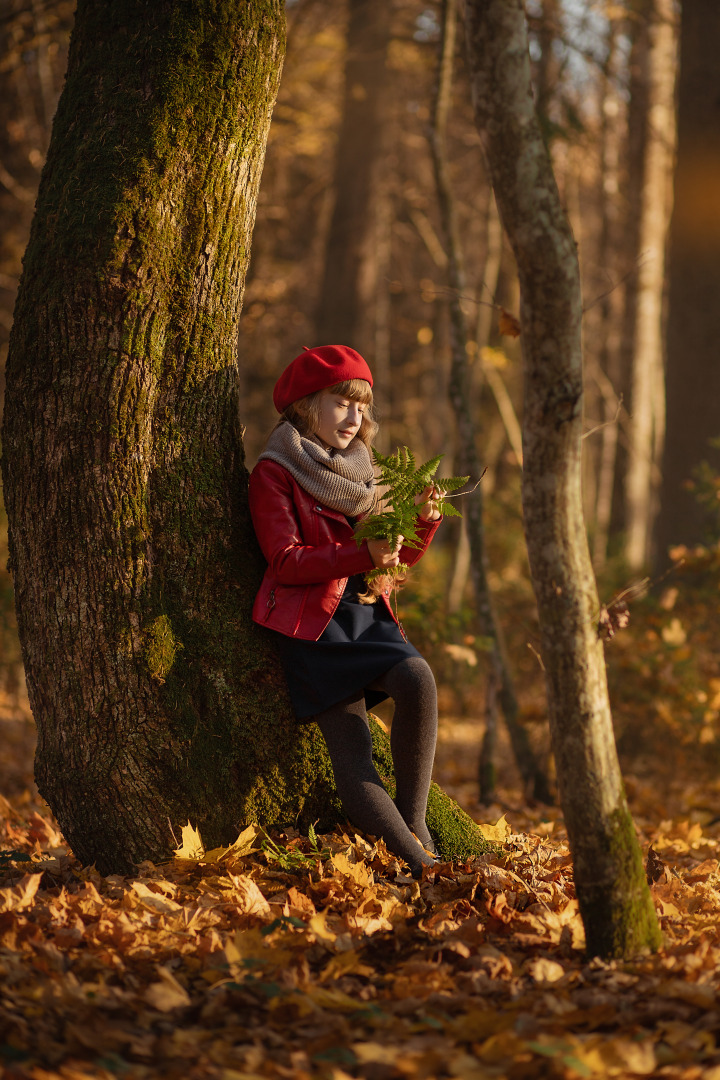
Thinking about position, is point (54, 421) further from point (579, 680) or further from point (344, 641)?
point (579, 680)

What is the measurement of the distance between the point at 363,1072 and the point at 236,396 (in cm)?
221

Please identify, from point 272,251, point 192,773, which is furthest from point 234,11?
point 272,251

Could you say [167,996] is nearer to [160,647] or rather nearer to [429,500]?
[160,647]

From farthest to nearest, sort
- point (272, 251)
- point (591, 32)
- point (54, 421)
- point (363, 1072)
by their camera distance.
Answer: point (272, 251) → point (591, 32) → point (54, 421) → point (363, 1072)

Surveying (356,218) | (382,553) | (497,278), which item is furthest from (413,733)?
(497,278)

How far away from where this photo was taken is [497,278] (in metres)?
12.8

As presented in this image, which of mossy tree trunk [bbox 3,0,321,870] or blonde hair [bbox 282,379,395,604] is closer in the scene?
mossy tree trunk [bbox 3,0,321,870]

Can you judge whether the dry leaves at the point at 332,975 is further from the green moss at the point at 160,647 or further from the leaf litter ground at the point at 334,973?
the green moss at the point at 160,647

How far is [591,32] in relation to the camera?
27.7ft

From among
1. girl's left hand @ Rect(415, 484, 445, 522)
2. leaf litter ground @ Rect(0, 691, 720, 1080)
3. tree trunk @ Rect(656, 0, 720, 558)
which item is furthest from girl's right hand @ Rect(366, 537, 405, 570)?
tree trunk @ Rect(656, 0, 720, 558)

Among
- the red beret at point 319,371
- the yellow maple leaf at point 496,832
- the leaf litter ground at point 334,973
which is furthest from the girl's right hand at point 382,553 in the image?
the yellow maple leaf at point 496,832

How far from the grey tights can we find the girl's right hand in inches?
14.9

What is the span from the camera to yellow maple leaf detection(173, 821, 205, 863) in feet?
9.41

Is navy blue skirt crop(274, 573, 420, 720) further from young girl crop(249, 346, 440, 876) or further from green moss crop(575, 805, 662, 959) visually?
green moss crop(575, 805, 662, 959)
